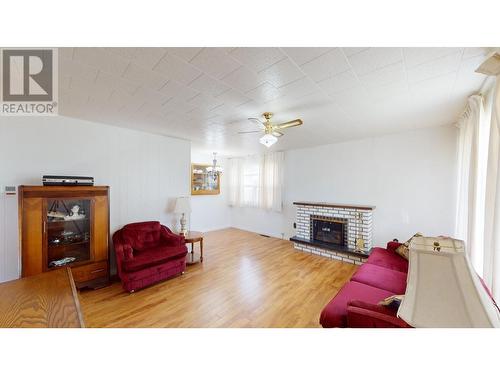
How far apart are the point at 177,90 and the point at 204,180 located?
162 inches

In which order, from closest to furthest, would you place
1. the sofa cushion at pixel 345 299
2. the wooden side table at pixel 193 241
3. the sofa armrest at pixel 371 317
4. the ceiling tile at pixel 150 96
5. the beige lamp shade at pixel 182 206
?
the sofa armrest at pixel 371 317
the sofa cushion at pixel 345 299
the ceiling tile at pixel 150 96
the wooden side table at pixel 193 241
the beige lamp shade at pixel 182 206

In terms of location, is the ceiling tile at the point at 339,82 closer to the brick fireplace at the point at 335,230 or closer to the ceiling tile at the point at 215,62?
the ceiling tile at the point at 215,62

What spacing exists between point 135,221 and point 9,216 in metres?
1.39

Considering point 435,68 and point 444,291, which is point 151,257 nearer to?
point 444,291

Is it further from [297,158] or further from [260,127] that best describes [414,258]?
[297,158]

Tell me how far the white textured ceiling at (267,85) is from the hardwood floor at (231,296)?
235cm

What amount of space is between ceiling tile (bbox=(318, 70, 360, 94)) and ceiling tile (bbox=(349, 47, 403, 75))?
10 cm

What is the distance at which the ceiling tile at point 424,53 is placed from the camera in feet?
4.18

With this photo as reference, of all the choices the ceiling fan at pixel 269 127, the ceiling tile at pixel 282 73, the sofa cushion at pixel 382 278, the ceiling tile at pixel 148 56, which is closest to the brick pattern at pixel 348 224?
the sofa cushion at pixel 382 278

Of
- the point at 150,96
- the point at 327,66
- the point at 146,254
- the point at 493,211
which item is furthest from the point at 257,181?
the point at 493,211

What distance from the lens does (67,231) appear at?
2473 millimetres

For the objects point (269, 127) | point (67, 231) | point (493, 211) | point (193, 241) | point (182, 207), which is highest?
point (269, 127)

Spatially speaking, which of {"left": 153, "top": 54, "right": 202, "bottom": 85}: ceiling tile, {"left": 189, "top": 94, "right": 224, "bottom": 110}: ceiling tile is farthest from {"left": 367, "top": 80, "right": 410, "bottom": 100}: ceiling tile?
{"left": 153, "top": 54, "right": 202, "bottom": 85}: ceiling tile
